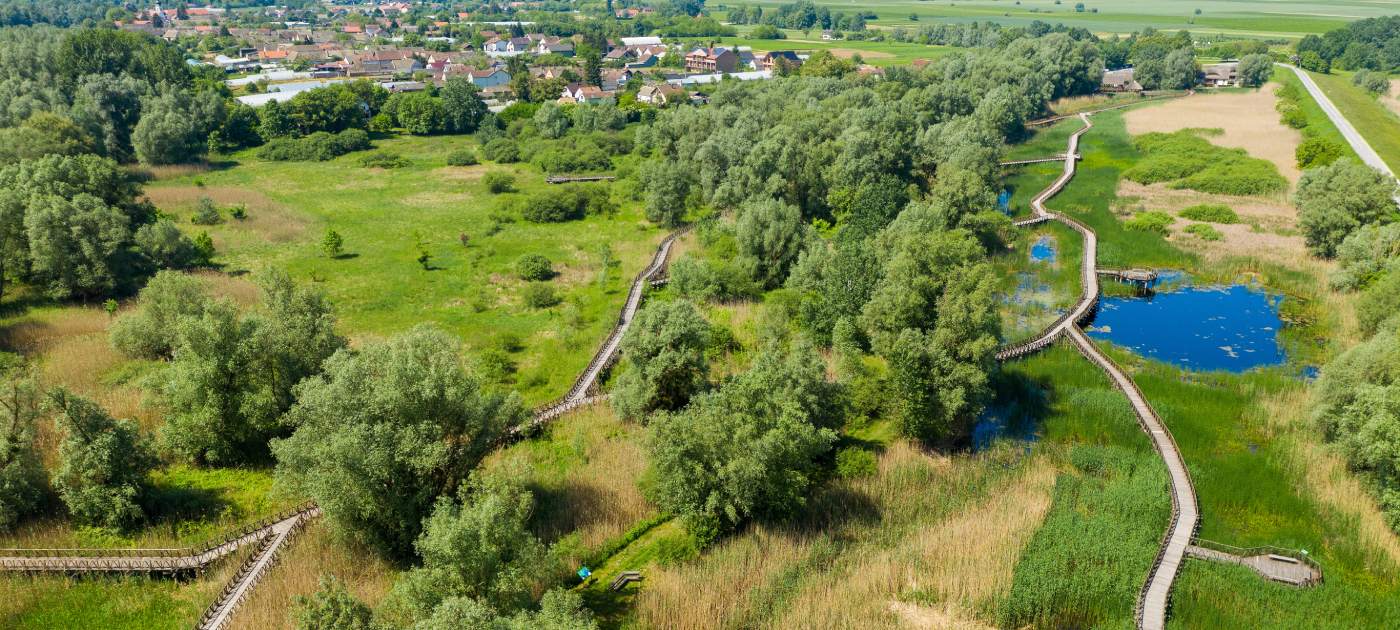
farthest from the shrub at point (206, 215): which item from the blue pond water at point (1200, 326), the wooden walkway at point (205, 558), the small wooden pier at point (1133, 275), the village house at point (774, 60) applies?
the village house at point (774, 60)

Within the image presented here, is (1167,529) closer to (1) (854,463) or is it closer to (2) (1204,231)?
(1) (854,463)

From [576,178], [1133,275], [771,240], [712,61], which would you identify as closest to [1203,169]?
[1133,275]

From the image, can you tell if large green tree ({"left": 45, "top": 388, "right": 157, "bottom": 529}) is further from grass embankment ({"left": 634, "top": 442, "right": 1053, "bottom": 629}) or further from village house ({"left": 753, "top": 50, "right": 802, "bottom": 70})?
village house ({"left": 753, "top": 50, "right": 802, "bottom": 70})

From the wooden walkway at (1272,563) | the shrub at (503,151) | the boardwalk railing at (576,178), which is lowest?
the wooden walkway at (1272,563)

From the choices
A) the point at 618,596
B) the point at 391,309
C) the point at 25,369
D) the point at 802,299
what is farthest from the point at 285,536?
the point at 802,299

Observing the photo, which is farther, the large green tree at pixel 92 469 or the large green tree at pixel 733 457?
the large green tree at pixel 733 457

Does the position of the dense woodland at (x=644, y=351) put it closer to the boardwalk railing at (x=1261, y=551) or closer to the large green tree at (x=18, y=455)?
the large green tree at (x=18, y=455)
